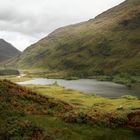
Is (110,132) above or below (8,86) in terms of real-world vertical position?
below

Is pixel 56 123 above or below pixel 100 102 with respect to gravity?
above

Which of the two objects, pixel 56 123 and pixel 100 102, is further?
pixel 100 102

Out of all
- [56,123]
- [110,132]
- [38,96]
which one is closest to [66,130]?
[56,123]

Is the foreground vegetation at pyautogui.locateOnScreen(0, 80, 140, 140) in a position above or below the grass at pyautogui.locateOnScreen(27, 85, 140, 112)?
above

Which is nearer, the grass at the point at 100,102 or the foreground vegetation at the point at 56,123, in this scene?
the foreground vegetation at the point at 56,123

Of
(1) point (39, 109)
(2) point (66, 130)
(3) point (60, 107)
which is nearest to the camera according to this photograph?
(2) point (66, 130)

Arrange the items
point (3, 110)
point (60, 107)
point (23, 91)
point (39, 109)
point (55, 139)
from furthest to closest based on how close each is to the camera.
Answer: point (23, 91)
point (60, 107)
point (39, 109)
point (3, 110)
point (55, 139)

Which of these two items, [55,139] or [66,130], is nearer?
[55,139]

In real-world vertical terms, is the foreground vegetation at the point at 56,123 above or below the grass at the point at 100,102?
above

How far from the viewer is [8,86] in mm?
47625

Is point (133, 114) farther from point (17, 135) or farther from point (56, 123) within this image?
point (17, 135)

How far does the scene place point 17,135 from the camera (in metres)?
34.2

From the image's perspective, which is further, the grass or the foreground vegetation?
the grass

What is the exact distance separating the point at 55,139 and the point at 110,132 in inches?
271
